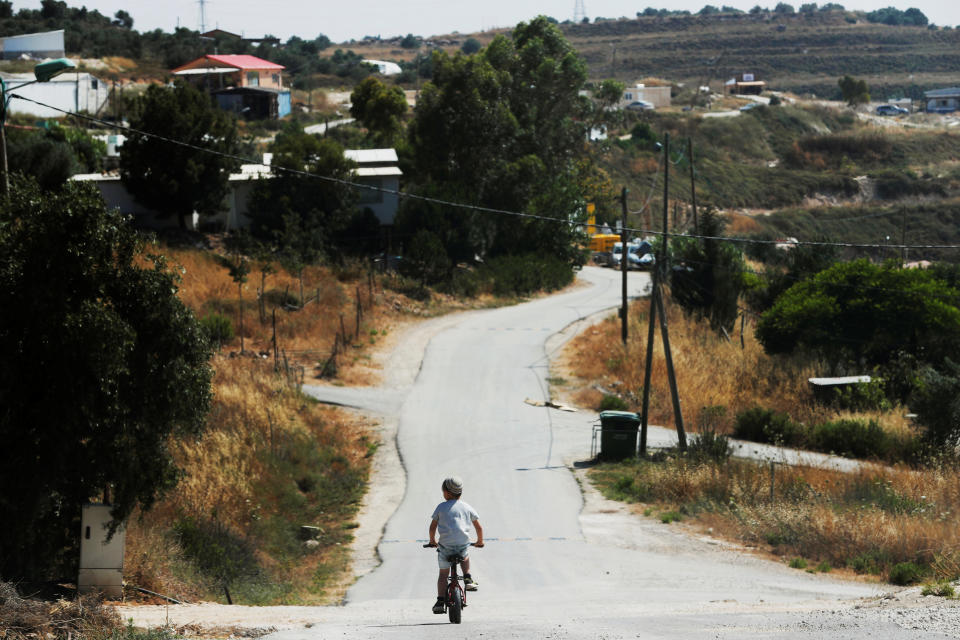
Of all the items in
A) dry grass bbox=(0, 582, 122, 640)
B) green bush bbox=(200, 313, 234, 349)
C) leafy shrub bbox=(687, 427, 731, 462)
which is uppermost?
dry grass bbox=(0, 582, 122, 640)

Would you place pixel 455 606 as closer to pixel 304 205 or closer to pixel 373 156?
pixel 304 205

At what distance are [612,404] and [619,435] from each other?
5548mm

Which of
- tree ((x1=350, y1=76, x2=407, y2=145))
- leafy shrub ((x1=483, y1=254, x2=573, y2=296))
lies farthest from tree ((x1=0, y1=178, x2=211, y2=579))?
tree ((x1=350, y1=76, x2=407, y2=145))

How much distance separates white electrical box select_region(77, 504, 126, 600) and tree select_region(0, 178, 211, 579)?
199 mm

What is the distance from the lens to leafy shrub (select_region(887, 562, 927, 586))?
13484mm

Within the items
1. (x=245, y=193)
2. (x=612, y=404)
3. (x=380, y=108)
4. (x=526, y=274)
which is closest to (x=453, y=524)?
(x=612, y=404)

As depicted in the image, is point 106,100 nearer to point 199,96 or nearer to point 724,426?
point 199,96

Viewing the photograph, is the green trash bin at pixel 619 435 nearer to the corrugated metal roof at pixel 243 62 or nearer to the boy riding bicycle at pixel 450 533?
the boy riding bicycle at pixel 450 533

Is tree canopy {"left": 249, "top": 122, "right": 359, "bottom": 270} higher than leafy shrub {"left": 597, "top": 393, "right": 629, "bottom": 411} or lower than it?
higher

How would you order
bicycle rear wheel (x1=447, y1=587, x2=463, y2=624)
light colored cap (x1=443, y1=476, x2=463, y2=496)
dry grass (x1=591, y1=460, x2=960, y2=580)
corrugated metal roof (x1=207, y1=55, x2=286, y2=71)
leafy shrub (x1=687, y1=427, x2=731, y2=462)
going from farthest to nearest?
corrugated metal roof (x1=207, y1=55, x2=286, y2=71)
leafy shrub (x1=687, y1=427, x2=731, y2=462)
dry grass (x1=591, y1=460, x2=960, y2=580)
light colored cap (x1=443, y1=476, x2=463, y2=496)
bicycle rear wheel (x1=447, y1=587, x2=463, y2=624)

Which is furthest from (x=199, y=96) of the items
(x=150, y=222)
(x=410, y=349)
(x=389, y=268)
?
(x=410, y=349)

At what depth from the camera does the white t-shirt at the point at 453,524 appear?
1005 centimetres

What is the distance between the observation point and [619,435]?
22.2 meters

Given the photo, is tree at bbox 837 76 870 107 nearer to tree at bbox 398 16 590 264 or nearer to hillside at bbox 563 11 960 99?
hillside at bbox 563 11 960 99
